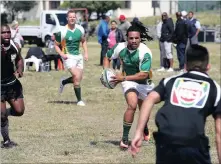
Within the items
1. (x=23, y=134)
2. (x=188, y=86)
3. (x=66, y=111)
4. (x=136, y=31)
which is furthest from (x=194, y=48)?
(x=66, y=111)

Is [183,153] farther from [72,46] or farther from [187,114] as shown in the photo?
[72,46]

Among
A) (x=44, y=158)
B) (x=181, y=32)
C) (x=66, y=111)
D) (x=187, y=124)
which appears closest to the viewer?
(x=187, y=124)

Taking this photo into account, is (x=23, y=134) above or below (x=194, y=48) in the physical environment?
below

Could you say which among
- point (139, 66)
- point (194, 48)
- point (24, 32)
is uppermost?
point (194, 48)

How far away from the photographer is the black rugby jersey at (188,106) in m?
5.18

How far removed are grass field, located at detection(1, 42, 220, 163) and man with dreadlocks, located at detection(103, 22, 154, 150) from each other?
21.1 inches

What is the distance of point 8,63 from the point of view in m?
9.09

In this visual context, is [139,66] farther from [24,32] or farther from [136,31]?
[24,32]

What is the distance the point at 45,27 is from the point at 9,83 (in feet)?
96.5

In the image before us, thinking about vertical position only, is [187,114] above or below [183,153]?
above

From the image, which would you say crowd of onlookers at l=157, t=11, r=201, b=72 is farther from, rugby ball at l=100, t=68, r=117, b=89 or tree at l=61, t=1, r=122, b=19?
tree at l=61, t=1, r=122, b=19

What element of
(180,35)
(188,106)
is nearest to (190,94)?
(188,106)

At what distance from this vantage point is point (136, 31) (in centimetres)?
858

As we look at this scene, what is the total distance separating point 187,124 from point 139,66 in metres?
3.55
